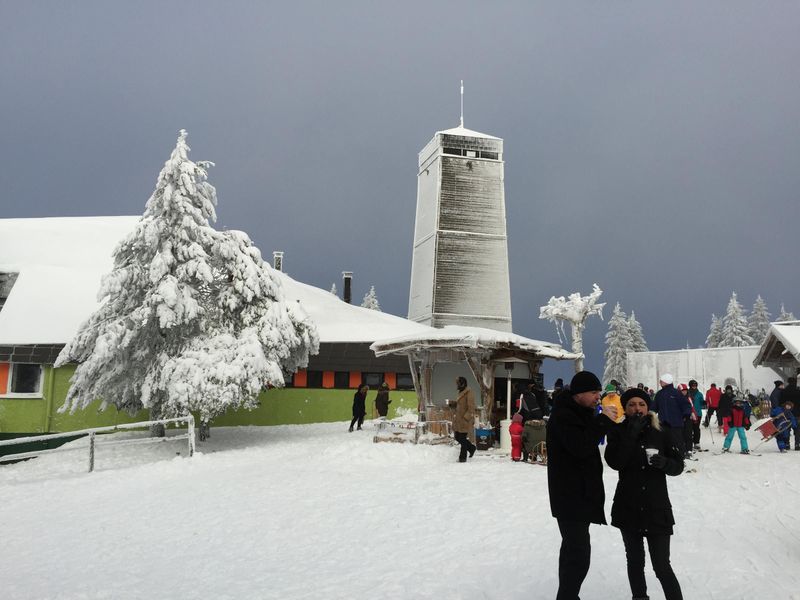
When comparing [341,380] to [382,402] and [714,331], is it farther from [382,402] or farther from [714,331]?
[714,331]

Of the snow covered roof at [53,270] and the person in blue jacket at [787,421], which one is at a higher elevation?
the snow covered roof at [53,270]

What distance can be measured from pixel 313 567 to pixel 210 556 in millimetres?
1384

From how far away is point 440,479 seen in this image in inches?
503

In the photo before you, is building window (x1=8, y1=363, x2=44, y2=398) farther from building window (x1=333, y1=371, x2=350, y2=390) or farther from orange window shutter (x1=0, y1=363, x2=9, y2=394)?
building window (x1=333, y1=371, x2=350, y2=390)

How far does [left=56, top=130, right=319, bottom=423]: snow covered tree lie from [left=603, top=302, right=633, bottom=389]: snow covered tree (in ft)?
152

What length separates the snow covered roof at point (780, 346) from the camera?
Result: 79.2 ft

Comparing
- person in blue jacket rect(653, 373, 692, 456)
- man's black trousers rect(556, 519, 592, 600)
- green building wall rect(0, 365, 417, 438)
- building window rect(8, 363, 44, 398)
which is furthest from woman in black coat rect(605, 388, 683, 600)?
building window rect(8, 363, 44, 398)

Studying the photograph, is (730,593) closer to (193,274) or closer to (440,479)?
(440,479)

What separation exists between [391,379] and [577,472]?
2509 cm

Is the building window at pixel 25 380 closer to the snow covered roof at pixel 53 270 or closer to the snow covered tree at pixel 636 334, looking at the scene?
the snow covered roof at pixel 53 270

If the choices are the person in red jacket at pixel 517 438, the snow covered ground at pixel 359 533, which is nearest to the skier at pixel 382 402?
the snow covered ground at pixel 359 533

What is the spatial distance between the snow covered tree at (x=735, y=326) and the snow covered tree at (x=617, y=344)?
331 inches

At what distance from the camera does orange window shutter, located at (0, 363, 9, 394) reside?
24.2 m

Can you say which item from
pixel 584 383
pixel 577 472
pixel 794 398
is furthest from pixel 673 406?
pixel 584 383
